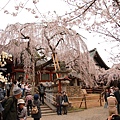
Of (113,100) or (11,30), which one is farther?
(11,30)

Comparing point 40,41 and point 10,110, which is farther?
point 40,41

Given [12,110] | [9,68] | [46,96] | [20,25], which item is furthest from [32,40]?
[12,110]

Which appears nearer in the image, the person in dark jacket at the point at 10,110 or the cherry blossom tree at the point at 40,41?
the person in dark jacket at the point at 10,110

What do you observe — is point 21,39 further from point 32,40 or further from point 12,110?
point 12,110

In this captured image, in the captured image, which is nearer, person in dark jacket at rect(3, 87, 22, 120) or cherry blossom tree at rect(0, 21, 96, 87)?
person in dark jacket at rect(3, 87, 22, 120)

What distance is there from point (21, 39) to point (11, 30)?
1.10 meters

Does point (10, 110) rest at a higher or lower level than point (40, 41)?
lower

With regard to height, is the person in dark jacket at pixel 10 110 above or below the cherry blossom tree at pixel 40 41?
below

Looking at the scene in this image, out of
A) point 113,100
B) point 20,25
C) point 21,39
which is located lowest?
point 113,100

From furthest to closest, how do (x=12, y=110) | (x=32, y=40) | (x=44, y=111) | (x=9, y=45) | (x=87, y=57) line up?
(x=87, y=57)
(x=9, y=45)
(x=32, y=40)
(x=44, y=111)
(x=12, y=110)

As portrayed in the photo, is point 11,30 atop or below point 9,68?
atop

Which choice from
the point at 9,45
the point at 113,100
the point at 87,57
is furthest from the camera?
the point at 87,57

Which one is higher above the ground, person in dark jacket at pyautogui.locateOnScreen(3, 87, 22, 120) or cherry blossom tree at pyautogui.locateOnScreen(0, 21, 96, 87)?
cherry blossom tree at pyautogui.locateOnScreen(0, 21, 96, 87)

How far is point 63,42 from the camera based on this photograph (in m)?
17.5
